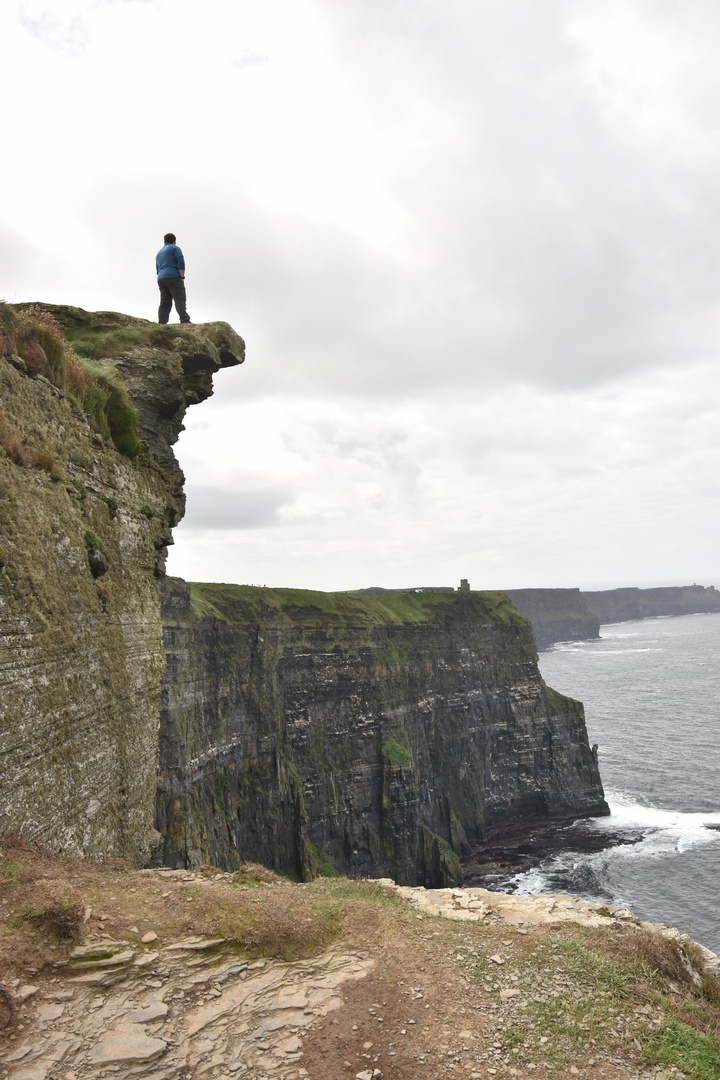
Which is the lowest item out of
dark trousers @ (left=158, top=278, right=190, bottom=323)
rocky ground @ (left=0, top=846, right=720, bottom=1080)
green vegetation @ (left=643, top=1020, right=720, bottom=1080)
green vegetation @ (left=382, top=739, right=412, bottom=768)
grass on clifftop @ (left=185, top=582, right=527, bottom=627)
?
green vegetation @ (left=382, top=739, right=412, bottom=768)

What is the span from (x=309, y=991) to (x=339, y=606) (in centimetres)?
5356

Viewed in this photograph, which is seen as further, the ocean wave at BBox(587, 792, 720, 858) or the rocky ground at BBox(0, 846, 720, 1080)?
the ocean wave at BBox(587, 792, 720, 858)

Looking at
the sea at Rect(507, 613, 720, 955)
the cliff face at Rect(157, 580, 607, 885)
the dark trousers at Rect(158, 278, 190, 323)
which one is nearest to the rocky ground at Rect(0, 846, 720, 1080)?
the dark trousers at Rect(158, 278, 190, 323)

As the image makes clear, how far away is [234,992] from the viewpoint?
7449mm

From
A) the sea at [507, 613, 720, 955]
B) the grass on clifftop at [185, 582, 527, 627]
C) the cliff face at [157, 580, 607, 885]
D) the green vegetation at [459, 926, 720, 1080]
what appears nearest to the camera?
the green vegetation at [459, 926, 720, 1080]

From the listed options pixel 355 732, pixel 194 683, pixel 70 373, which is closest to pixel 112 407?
pixel 70 373

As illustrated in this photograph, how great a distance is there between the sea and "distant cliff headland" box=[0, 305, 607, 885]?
25.2 feet

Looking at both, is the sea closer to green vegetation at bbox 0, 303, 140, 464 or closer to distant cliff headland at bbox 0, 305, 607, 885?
distant cliff headland at bbox 0, 305, 607, 885

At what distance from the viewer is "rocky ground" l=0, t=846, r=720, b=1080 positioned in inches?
252

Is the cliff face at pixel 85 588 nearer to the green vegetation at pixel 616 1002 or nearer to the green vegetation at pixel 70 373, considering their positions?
the green vegetation at pixel 70 373

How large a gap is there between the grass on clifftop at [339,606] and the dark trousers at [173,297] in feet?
99.1

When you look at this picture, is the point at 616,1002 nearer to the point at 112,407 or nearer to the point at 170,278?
the point at 112,407

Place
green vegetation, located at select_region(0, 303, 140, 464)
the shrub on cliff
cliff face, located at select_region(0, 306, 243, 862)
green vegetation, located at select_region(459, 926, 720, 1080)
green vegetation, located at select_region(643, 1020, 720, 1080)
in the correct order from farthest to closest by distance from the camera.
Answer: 1. the shrub on cliff
2. green vegetation, located at select_region(0, 303, 140, 464)
3. cliff face, located at select_region(0, 306, 243, 862)
4. green vegetation, located at select_region(459, 926, 720, 1080)
5. green vegetation, located at select_region(643, 1020, 720, 1080)

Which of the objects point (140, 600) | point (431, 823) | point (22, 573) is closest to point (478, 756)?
point (431, 823)
